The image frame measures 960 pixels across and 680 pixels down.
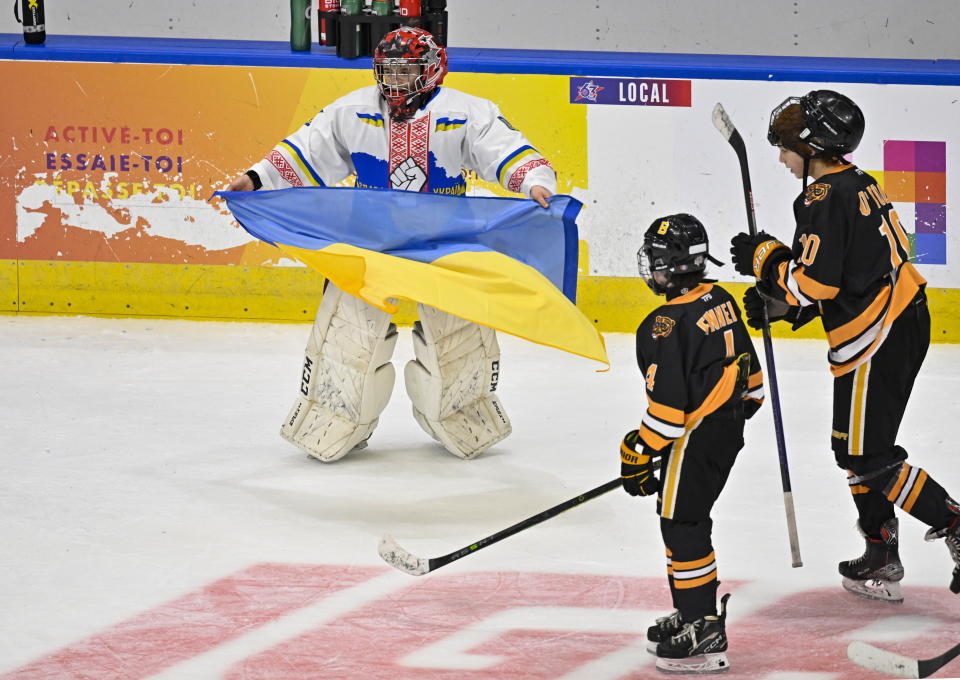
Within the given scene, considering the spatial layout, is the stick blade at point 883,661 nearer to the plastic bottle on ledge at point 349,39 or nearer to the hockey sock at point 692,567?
the hockey sock at point 692,567

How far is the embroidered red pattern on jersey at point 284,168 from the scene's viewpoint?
5543 millimetres

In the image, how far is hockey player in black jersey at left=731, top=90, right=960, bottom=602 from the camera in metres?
4.04

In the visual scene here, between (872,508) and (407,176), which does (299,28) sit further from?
(872,508)

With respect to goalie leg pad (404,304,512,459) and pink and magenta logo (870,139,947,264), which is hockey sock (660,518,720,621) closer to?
goalie leg pad (404,304,512,459)

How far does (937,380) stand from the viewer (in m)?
6.66

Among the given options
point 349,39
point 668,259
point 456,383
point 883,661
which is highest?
point 349,39

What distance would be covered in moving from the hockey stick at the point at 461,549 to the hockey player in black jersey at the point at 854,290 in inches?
27.4

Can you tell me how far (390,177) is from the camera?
18.1 ft

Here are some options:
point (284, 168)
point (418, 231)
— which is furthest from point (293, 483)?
point (284, 168)

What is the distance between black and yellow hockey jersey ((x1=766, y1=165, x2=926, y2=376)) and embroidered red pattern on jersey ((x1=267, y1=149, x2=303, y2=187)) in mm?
2090

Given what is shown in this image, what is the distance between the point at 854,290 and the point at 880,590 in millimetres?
876

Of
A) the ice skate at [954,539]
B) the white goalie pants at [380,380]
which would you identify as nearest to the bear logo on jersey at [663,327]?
the ice skate at [954,539]

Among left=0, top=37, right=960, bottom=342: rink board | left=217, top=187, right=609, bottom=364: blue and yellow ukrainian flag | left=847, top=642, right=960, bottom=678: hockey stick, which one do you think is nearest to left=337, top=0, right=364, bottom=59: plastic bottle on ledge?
left=0, top=37, right=960, bottom=342: rink board

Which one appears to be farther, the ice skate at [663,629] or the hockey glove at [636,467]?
the ice skate at [663,629]
